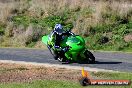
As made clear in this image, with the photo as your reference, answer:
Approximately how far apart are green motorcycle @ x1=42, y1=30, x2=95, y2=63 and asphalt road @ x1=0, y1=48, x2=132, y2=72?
14.7 inches

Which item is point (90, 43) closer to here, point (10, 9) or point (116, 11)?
point (116, 11)

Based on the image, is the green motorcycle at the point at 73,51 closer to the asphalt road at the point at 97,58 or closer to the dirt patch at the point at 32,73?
the asphalt road at the point at 97,58

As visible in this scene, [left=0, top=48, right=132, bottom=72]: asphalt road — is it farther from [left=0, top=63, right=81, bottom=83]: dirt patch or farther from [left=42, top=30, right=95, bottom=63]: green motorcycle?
[left=0, top=63, right=81, bottom=83]: dirt patch

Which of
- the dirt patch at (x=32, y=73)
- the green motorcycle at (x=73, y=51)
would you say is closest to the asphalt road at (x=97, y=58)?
the green motorcycle at (x=73, y=51)

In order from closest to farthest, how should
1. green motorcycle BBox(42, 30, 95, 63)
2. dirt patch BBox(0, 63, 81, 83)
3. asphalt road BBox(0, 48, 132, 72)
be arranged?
dirt patch BBox(0, 63, 81, 83), asphalt road BBox(0, 48, 132, 72), green motorcycle BBox(42, 30, 95, 63)

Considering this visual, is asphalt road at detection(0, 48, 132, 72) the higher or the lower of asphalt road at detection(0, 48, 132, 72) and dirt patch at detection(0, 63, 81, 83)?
the lower

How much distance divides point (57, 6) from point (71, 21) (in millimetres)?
4569

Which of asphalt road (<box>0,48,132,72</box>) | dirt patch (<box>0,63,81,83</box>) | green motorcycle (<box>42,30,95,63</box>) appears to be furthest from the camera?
green motorcycle (<box>42,30,95,63</box>)

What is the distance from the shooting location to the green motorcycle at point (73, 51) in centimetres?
2003

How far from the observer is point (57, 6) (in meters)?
35.4

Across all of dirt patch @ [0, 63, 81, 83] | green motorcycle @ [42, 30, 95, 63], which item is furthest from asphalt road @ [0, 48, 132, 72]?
dirt patch @ [0, 63, 81, 83]

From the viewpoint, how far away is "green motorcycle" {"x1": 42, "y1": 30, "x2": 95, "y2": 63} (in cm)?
2003

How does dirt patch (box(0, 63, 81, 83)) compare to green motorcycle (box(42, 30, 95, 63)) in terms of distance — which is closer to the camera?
dirt patch (box(0, 63, 81, 83))

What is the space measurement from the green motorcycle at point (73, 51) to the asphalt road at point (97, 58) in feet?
1.22
